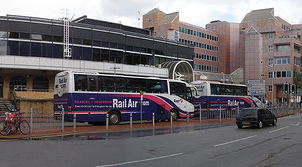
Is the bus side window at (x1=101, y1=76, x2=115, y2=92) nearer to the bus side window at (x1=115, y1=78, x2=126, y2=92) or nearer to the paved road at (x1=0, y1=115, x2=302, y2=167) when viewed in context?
the bus side window at (x1=115, y1=78, x2=126, y2=92)

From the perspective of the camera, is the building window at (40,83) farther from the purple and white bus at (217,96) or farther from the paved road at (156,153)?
the paved road at (156,153)

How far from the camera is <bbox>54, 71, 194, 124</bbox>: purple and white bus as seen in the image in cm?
2203

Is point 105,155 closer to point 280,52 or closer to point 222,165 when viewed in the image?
point 222,165

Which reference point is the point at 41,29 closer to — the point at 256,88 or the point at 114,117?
the point at 114,117

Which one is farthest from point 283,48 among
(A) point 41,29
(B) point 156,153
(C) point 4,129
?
(B) point 156,153

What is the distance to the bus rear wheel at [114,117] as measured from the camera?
23788mm

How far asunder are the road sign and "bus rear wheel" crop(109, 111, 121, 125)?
1889 cm

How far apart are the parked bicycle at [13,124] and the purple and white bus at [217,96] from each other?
1791 cm

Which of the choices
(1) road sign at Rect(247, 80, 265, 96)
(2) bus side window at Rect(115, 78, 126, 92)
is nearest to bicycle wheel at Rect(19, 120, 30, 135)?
(2) bus side window at Rect(115, 78, 126, 92)

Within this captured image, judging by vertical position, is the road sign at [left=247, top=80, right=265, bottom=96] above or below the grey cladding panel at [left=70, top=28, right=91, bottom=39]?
below

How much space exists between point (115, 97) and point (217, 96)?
586 inches

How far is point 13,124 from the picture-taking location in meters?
16.8

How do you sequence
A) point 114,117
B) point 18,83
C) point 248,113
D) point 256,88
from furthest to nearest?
point 18,83
point 256,88
point 114,117
point 248,113

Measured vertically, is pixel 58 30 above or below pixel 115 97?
above
